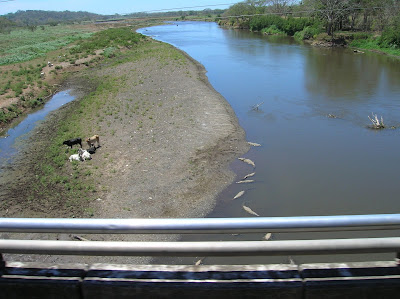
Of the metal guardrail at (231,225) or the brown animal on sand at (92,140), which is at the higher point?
the metal guardrail at (231,225)

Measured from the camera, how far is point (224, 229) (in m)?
2.24

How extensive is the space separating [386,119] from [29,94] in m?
21.1

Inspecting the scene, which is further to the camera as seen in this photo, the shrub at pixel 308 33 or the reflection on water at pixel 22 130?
the shrub at pixel 308 33

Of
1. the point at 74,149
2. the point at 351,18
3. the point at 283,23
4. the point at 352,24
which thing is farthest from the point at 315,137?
the point at 283,23

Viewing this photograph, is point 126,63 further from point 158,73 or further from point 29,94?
point 29,94

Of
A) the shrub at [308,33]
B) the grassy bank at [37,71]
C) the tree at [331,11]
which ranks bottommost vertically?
the grassy bank at [37,71]

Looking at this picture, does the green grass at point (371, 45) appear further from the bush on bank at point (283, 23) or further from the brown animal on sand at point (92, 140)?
the brown animal on sand at point (92, 140)

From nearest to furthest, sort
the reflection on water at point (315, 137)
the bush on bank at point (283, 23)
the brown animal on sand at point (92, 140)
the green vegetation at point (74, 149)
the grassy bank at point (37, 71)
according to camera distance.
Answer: the green vegetation at point (74, 149), the reflection on water at point (315, 137), the brown animal on sand at point (92, 140), the grassy bank at point (37, 71), the bush on bank at point (283, 23)

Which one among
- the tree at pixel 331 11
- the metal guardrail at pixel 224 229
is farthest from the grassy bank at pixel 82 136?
the tree at pixel 331 11

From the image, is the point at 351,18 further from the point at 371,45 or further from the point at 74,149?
the point at 74,149

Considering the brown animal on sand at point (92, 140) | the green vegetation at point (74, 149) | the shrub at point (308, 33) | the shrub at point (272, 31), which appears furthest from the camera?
the shrub at point (272, 31)

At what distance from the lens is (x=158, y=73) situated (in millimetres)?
27953

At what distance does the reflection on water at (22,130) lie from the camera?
1441 centimetres

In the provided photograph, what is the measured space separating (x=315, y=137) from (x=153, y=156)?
7699mm
